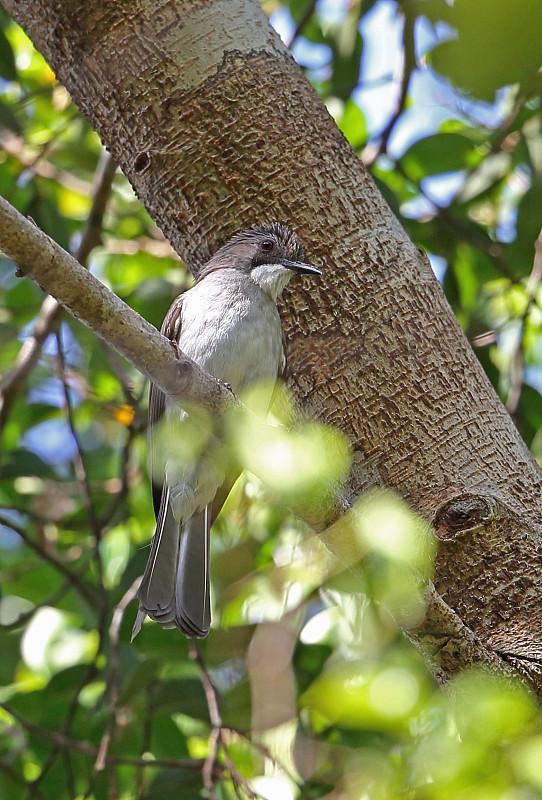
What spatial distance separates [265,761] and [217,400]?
1.51 m

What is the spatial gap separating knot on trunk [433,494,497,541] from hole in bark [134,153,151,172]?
47.3 inches

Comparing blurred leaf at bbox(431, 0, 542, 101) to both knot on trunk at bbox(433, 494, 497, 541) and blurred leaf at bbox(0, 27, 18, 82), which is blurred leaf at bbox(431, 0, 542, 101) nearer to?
knot on trunk at bbox(433, 494, 497, 541)

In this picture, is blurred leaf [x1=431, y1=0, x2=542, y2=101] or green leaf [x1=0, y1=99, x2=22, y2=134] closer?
blurred leaf [x1=431, y1=0, x2=542, y2=101]

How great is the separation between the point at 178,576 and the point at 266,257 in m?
1.03

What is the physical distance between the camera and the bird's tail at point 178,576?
268cm

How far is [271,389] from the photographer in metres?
2.71

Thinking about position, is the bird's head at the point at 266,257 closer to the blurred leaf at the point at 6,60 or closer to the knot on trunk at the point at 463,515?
the knot on trunk at the point at 463,515

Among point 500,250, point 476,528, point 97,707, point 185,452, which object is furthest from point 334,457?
point 500,250

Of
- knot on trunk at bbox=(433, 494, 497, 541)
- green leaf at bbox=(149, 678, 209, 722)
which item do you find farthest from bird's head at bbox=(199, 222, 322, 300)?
green leaf at bbox=(149, 678, 209, 722)

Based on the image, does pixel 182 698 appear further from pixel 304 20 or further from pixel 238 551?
pixel 304 20

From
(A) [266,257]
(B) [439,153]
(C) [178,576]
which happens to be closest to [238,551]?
(C) [178,576]

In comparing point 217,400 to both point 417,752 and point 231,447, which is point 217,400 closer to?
point 231,447

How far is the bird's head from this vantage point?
Result: 2.39m

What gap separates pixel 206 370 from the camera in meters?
2.88
